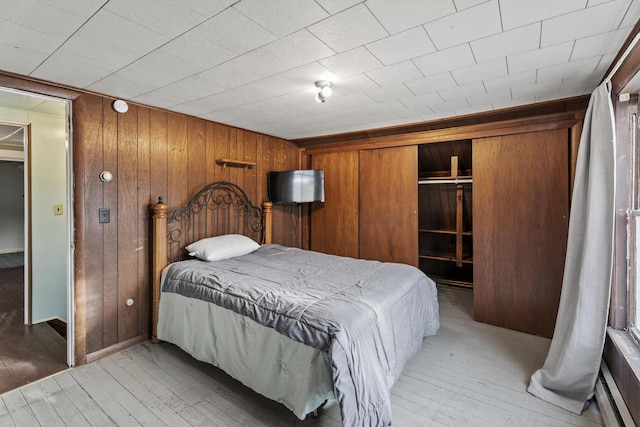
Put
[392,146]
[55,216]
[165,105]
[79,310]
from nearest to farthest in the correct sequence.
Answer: [79,310], [165,105], [55,216], [392,146]

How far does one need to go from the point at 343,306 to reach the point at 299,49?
61.5 inches

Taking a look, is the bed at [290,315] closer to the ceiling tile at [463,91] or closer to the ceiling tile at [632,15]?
the ceiling tile at [463,91]

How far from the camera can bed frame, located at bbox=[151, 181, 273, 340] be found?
287 centimetres

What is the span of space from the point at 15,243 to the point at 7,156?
10.3 feet

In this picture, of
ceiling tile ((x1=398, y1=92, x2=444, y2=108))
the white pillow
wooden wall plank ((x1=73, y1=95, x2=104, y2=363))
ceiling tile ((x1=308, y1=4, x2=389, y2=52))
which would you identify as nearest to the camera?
ceiling tile ((x1=308, y1=4, x2=389, y2=52))

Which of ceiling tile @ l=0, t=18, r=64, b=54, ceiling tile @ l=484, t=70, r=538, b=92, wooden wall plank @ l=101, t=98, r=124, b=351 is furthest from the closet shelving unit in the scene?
ceiling tile @ l=0, t=18, r=64, b=54

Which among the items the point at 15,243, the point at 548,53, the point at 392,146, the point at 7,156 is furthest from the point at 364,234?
the point at 15,243

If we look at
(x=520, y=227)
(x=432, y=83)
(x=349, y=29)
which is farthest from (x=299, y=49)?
(x=520, y=227)

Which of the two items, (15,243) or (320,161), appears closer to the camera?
(320,161)

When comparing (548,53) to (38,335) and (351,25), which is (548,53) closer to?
(351,25)

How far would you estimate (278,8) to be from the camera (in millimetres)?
1402

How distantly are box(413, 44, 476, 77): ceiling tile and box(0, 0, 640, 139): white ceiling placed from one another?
0.5 inches

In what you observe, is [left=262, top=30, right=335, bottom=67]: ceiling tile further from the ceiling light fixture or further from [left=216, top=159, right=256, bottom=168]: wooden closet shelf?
[left=216, top=159, right=256, bottom=168]: wooden closet shelf

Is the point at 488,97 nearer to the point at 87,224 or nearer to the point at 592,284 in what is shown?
the point at 592,284
